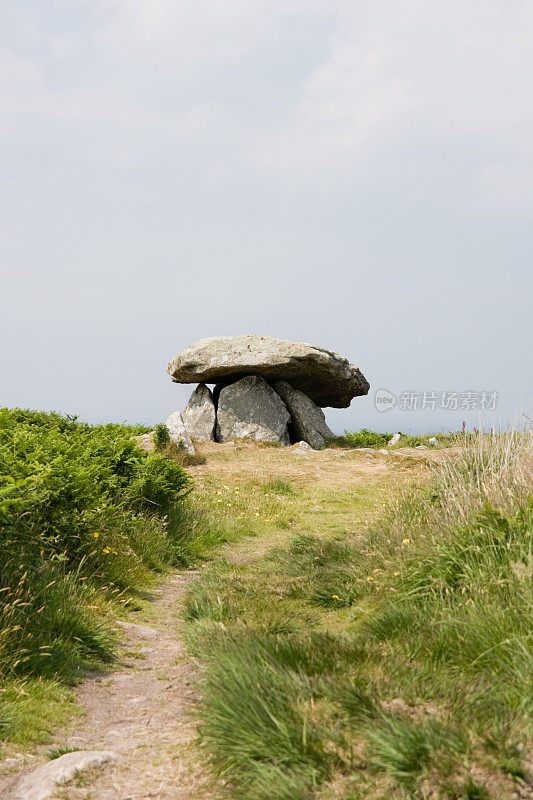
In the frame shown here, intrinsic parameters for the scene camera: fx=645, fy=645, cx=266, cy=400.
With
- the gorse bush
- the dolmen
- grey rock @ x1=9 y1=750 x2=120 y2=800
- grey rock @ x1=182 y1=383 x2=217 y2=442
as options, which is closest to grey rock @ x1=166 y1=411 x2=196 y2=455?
the dolmen

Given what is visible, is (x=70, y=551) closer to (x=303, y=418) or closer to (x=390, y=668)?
(x=390, y=668)

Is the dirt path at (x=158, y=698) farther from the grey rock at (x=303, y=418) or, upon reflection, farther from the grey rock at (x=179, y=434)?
the grey rock at (x=303, y=418)

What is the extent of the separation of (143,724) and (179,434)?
44.9ft

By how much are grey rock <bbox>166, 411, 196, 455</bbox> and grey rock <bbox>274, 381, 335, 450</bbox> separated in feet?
15.2

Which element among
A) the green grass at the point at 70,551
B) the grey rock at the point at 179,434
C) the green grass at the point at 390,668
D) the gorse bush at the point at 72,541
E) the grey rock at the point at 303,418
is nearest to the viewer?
the green grass at the point at 390,668

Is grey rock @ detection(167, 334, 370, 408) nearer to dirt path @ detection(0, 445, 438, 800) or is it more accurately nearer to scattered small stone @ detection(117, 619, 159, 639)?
dirt path @ detection(0, 445, 438, 800)

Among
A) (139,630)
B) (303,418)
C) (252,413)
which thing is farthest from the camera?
(303,418)

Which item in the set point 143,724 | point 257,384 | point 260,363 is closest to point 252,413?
point 257,384

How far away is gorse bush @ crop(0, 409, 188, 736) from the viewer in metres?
4.53

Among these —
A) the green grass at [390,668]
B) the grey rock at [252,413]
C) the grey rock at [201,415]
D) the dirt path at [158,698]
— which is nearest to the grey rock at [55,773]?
the dirt path at [158,698]

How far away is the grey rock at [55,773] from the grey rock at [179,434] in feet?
41.6

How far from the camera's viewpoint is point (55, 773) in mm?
3182

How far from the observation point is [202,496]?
38.5ft

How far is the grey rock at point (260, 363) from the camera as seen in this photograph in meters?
20.4
